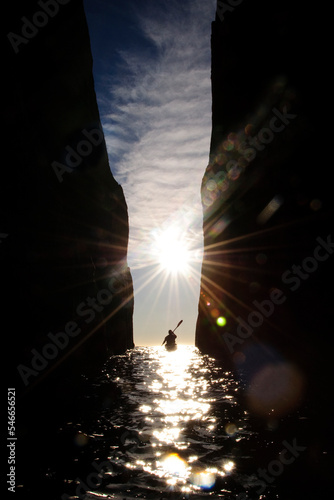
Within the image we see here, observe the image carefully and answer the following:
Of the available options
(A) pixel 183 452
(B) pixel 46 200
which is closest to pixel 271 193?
(B) pixel 46 200

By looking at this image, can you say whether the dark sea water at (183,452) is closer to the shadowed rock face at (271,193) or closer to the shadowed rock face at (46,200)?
the shadowed rock face at (46,200)

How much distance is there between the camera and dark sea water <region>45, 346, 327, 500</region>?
11.9ft

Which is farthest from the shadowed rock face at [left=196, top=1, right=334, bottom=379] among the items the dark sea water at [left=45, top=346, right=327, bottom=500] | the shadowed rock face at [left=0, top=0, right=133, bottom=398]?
the shadowed rock face at [left=0, top=0, right=133, bottom=398]

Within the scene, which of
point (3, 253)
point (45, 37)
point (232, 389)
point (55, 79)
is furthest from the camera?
point (55, 79)

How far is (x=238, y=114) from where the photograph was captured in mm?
25422

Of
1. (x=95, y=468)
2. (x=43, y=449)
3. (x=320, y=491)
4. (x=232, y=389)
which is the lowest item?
(x=320, y=491)

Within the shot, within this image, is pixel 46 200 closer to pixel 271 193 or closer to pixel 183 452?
pixel 183 452

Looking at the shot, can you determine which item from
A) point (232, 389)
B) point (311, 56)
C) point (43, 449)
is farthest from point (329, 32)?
point (43, 449)

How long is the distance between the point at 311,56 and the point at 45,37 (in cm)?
1376

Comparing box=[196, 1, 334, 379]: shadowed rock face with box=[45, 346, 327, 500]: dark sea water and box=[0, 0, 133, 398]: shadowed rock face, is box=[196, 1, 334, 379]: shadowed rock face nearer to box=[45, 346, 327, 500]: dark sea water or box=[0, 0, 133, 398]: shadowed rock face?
box=[45, 346, 327, 500]: dark sea water

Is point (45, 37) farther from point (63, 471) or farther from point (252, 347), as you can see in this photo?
point (252, 347)

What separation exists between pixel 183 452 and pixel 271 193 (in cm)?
1475

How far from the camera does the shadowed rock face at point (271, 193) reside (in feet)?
37.2

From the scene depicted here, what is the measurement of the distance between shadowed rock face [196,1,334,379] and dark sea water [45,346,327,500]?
5296 mm
